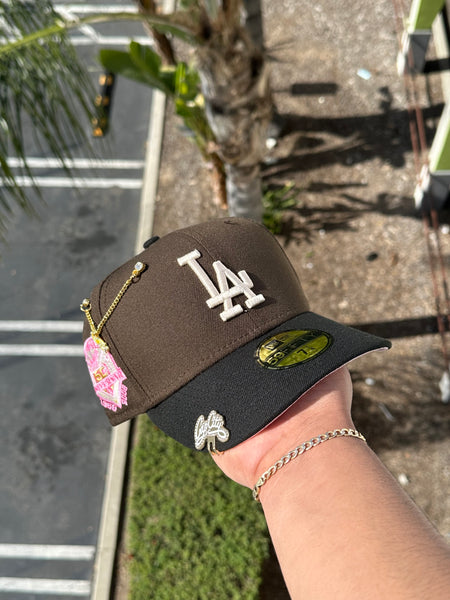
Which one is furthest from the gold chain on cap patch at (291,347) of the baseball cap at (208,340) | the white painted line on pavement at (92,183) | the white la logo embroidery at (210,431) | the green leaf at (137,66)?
the white painted line on pavement at (92,183)

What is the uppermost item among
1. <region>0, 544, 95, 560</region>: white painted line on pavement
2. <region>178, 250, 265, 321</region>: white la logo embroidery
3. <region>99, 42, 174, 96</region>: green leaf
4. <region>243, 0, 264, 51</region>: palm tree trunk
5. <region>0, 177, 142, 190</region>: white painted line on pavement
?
<region>243, 0, 264, 51</region>: palm tree trunk

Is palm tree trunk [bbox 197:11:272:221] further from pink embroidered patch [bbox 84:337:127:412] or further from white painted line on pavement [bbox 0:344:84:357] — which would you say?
white painted line on pavement [bbox 0:344:84:357]

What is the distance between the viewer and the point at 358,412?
4820mm

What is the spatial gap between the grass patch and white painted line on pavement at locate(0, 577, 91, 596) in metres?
0.58

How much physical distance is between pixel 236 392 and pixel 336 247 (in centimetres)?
411

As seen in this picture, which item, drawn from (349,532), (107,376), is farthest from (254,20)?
(349,532)

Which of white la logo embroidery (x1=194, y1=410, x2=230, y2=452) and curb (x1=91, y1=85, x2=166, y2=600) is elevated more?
white la logo embroidery (x1=194, y1=410, x2=230, y2=452)

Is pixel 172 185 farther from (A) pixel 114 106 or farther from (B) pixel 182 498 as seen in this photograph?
(B) pixel 182 498

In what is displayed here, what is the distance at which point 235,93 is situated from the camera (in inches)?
142

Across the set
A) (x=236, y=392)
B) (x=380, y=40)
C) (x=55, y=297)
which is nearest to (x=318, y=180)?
(x=380, y=40)

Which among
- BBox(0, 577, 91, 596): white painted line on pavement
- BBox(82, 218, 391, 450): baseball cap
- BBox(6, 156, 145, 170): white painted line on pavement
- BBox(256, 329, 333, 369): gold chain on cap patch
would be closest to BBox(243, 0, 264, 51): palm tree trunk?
BBox(6, 156, 145, 170): white painted line on pavement

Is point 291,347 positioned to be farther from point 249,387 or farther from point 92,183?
point 92,183

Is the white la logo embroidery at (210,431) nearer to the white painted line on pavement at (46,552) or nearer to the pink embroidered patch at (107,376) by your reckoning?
the pink embroidered patch at (107,376)

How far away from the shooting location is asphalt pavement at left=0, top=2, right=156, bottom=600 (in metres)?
4.73
